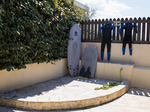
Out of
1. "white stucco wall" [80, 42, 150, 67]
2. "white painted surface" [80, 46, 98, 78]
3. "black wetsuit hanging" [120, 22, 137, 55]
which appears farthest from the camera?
"white painted surface" [80, 46, 98, 78]

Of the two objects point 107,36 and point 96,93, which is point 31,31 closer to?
point 96,93

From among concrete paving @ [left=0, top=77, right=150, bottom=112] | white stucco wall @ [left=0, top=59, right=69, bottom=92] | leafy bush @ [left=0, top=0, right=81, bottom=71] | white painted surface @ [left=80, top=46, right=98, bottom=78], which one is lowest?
concrete paving @ [left=0, top=77, right=150, bottom=112]

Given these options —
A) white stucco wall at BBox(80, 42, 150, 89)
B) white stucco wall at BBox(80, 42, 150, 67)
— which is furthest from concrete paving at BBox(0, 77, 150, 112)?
white stucco wall at BBox(80, 42, 150, 67)

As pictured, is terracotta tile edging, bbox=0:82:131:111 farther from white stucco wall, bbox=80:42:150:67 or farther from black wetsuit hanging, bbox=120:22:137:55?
black wetsuit hanging, bbox=120:22:137:55

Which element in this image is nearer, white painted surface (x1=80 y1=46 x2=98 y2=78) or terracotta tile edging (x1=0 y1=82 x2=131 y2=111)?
terracotta tile edging (x1=0 y1=82 x2=131 y2=111)

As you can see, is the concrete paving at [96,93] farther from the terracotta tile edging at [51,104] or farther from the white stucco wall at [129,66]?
the white stucco wall at [129,66]

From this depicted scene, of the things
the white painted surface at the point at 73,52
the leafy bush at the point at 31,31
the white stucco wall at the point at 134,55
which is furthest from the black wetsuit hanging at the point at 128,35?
the leafy bush at the point at 31,31

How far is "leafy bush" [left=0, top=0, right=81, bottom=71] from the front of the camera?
3391mm

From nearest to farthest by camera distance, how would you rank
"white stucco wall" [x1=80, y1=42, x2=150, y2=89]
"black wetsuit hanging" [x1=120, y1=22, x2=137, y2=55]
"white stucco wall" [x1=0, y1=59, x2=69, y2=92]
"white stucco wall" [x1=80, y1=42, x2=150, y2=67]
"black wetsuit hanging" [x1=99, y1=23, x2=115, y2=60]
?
"white stucco wall" [x1=0, y1=59, x2=69, y2=92]
"white stucco wall" [x1=80, y1=42, x2=150, y2=89]
"white stucco wall" [x1=80, y1=42, x2=150, y2=67]
"black wetsuit hanging" [x1=120, y1=22, x2=137, y2=55]
"black wetsuit hanging" [x1=99, y1=23, x2=115, y2=60]

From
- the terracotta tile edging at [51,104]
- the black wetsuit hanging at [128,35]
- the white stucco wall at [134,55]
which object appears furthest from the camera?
the black wetsuit hanging at [128,35]

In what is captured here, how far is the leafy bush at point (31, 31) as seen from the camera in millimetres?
3391

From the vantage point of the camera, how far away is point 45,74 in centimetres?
505

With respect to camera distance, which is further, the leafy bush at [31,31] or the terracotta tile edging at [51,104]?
the leafy bush at [31,31]

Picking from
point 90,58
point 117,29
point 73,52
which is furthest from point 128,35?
point 73,52
